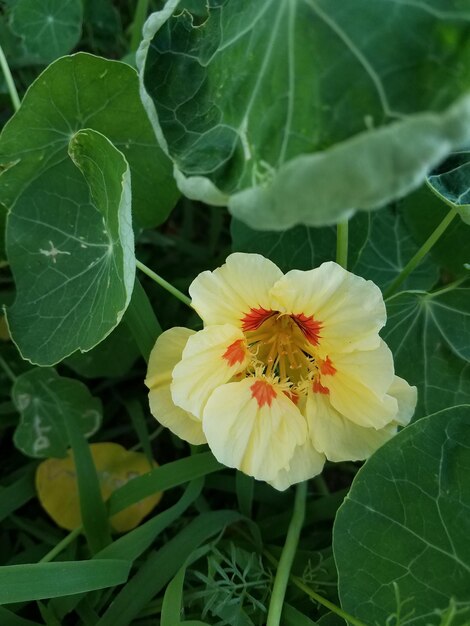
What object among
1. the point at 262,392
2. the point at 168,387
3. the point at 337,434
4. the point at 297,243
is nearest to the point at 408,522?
the point at 337,434

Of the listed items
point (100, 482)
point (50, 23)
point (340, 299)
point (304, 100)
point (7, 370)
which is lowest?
point (100, 482)

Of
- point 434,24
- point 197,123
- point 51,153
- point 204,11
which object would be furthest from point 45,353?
point 434,24

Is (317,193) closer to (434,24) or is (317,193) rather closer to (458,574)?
(434,24)

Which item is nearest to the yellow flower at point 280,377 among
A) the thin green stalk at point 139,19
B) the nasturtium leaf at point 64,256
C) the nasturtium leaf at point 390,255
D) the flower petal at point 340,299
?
the flower petal at point 340,299

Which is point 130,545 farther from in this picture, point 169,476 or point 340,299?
point 340,299

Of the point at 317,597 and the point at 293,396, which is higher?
the point at 293,396

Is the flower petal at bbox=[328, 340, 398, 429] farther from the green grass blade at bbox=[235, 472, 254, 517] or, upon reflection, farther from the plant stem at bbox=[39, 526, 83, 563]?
the plant stem at bbox=[39, 526, 83, 563]
